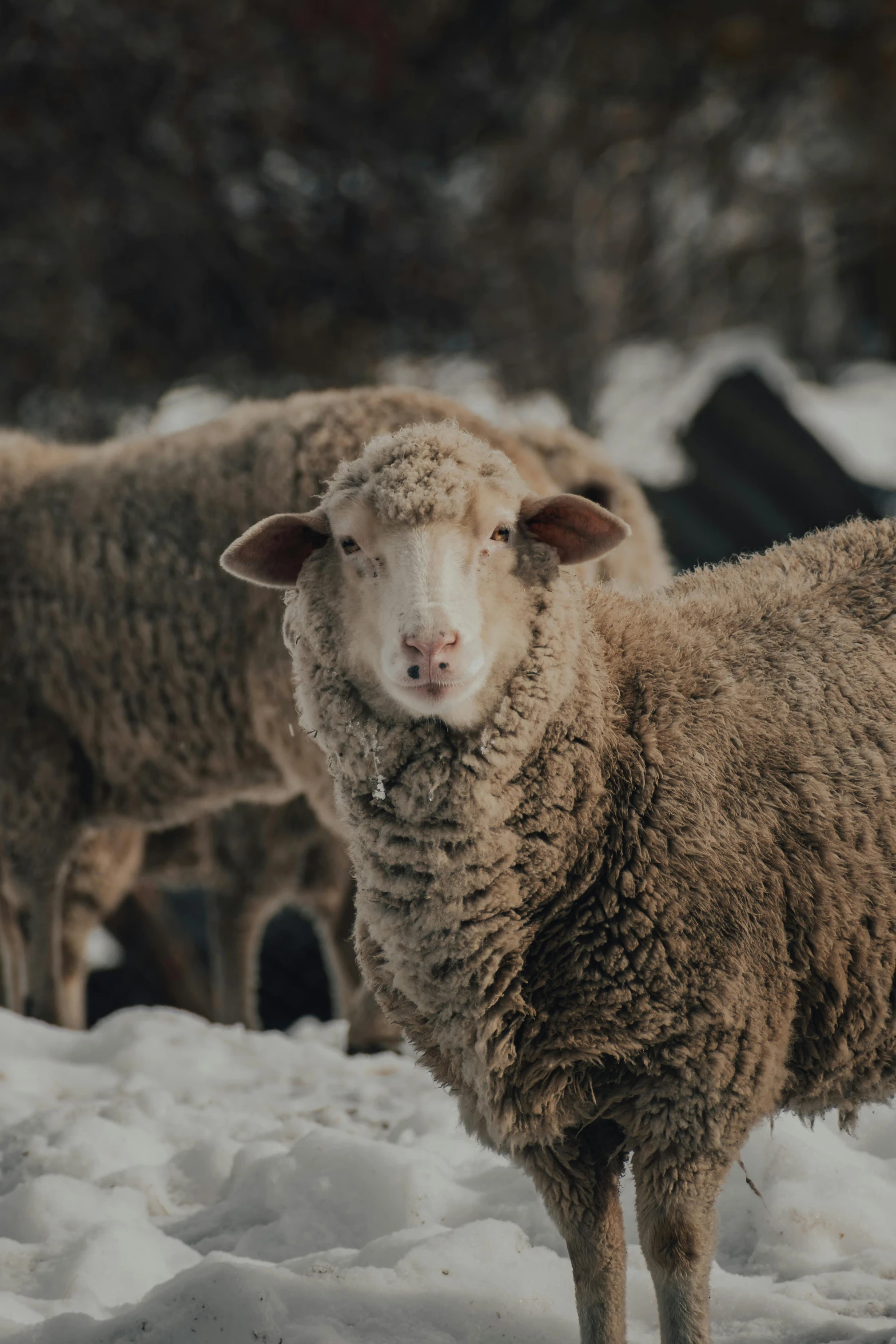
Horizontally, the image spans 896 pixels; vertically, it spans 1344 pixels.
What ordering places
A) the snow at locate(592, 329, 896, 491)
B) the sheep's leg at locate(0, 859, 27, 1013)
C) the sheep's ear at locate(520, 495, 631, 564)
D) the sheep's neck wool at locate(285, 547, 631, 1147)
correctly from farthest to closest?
the snow at locate(592, 329, 896, 491) → the sheep's leg at locate(0, 859, 27, 1013) → the sheep's ear at locate(520, 495, 631, 564) → the sheep's neck wool at locate(285, 547, 631, 1147)

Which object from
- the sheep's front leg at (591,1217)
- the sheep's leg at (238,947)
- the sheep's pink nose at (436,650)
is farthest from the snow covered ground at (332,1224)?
the sheep's leg at (238,947)

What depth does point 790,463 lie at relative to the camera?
11.8m

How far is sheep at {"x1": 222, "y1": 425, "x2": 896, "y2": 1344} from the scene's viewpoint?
262 centimetres

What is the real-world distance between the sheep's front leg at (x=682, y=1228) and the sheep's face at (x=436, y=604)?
92 centimetres

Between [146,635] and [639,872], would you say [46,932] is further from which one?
→ [639,872]

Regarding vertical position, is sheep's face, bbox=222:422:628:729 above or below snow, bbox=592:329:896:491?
below

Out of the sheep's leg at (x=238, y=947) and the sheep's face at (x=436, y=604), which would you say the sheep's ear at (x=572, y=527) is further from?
the sheep's leg at (x=238, y=947)

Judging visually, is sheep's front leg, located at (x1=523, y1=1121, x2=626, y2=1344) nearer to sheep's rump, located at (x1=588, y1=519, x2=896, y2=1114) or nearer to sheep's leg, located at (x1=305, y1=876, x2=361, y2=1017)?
sheep's rump, located at (x1=588, y1=519, x2=896, y2=1114)

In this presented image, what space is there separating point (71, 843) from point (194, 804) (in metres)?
0.64

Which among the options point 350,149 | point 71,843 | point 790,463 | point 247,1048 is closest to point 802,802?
point 247,1048

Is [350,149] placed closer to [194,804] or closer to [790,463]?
[790,463]

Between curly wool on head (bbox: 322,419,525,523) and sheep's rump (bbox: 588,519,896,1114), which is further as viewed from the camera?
curly wool on head (bbox: 322,419,525,523)

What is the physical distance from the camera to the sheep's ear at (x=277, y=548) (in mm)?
3006

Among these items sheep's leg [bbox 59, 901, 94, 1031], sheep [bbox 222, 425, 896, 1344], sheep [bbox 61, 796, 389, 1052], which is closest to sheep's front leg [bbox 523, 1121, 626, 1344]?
sheep [bbox 222, 425, 896, 1344]
